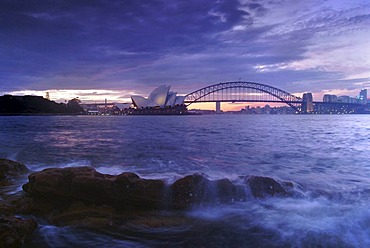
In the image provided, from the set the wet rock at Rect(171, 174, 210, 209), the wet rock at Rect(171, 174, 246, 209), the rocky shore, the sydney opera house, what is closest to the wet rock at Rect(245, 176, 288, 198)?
the rocky shore

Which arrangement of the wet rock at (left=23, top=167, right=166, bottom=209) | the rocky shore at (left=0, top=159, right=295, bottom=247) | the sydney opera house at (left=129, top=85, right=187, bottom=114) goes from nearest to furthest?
1. the rocky shore at (left=0, top=159, right=295, bottom=247)
2. the wet rock at (left=23, top=167, right=166, bottom=209)
3. the sydney opera house at (left=129, top=85, right=187, bottom=114)

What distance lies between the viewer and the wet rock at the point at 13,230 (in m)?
2.85

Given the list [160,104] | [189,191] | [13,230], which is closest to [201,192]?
[189,191]

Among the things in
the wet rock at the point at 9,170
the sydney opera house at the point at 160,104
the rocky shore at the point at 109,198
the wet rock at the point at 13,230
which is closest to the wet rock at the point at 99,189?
the rocky shore at the point at 109,198

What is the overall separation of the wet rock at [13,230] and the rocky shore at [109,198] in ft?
0.27

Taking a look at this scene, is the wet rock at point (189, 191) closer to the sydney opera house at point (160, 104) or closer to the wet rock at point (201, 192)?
the wet rock at point (201, 192)

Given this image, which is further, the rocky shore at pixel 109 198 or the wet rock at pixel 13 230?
the rocky shore at pixel 109 198

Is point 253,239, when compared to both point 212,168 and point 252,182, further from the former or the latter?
point 212,168

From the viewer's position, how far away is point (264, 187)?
496 cm

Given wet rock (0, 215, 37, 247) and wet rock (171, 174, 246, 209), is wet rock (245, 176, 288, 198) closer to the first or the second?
wet rock (171, 174, 246, 209)

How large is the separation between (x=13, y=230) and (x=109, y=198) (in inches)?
53.0

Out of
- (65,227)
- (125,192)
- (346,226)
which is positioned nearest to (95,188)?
(125,192)

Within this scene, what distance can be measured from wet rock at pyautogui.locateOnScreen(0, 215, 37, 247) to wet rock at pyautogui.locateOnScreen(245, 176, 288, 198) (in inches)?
133

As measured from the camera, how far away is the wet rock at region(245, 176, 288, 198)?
4.86 meters
